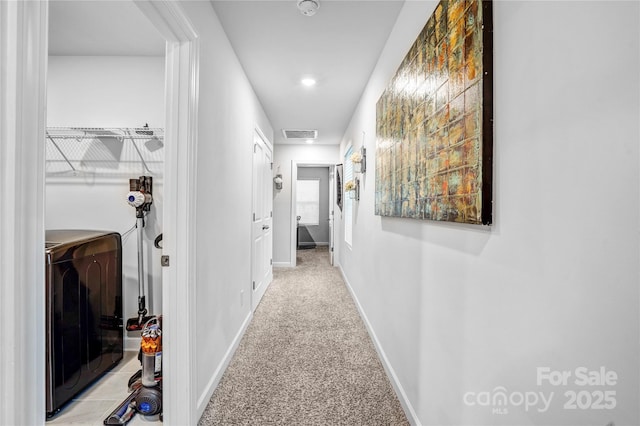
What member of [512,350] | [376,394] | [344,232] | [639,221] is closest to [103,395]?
[376,394]

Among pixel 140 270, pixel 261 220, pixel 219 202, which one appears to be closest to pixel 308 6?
pixel 219 202

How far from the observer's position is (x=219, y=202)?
208 cm

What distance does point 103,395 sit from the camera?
189cm

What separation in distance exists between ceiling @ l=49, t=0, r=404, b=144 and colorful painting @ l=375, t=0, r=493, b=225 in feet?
1.98

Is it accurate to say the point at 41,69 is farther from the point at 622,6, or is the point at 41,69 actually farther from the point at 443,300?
the point at 443,300

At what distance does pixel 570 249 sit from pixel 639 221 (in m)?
0.15

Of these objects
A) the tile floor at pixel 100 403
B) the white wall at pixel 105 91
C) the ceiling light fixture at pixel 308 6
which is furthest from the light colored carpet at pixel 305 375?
the ceiling light fixture at pixel 308 6

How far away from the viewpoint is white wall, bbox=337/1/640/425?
1.79 ft

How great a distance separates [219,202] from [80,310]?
1.06 meters

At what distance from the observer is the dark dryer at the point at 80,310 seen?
1.64 meters

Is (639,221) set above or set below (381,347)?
above

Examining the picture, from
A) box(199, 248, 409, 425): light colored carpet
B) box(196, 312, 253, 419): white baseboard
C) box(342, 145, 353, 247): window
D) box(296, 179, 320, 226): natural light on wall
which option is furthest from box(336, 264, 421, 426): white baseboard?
box(296, 179, 320, 226): natural light on wall

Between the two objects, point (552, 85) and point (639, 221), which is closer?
point (639, 221)

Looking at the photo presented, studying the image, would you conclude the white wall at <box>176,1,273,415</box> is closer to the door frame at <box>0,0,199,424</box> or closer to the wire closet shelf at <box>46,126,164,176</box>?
the wire closet shelf at <box>46,126,164,176</box>
